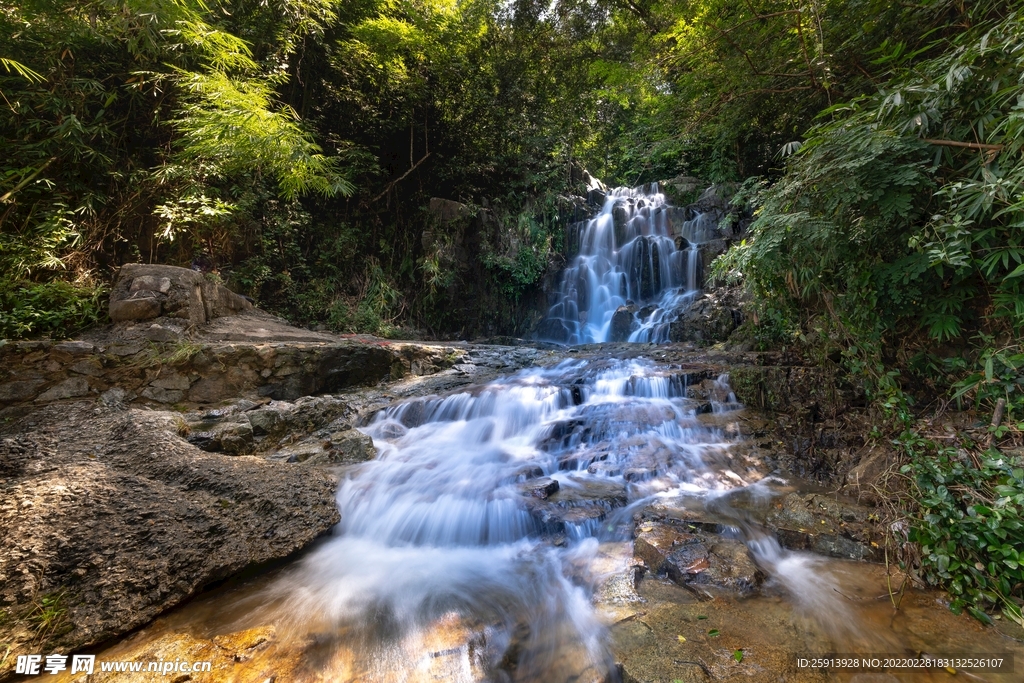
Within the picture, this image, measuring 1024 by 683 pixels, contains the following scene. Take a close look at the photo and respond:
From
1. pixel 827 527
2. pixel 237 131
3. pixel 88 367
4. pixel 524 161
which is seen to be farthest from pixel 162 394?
pixel 524 161

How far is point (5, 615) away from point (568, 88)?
14.2 meters

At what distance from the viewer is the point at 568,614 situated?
2.46 m

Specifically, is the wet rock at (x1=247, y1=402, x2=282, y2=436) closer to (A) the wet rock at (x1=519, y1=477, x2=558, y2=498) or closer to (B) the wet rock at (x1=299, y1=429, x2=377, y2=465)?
(B) the wet rock at (x1=299, y1=429, x2=377, y2=465)

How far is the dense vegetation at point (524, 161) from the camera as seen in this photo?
2.71 metres

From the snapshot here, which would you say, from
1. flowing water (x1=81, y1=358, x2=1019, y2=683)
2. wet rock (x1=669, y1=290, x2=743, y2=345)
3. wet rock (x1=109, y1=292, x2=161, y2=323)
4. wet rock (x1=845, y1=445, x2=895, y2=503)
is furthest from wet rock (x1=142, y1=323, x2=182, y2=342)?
wet rock (x1=669, y1=290, x2=743, y2=345)

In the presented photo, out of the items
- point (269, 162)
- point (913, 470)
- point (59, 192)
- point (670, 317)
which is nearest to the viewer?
point (913, 470)

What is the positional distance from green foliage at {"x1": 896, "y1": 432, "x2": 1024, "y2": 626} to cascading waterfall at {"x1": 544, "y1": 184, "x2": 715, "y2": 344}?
23.0 feet

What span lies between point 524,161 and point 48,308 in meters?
11.3

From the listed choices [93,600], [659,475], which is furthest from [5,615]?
[659,475]

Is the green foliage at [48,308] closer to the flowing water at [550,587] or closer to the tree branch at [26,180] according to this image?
the tree branch at [26,180]

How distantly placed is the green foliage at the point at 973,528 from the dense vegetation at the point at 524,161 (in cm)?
2

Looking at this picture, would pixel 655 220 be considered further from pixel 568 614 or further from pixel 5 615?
pixel 5 615

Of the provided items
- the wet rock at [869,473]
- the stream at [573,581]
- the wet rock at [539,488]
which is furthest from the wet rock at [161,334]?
the wet rock at [869,473]

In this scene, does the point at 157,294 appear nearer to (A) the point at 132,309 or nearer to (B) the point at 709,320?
(A) the point at 132,309
